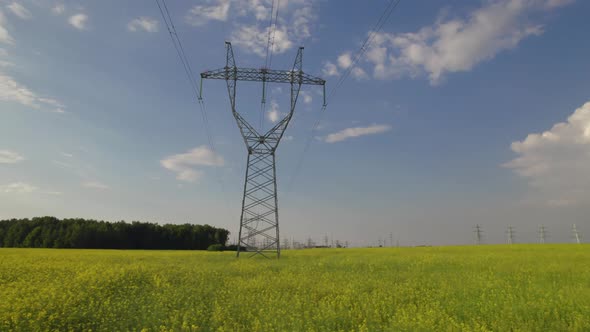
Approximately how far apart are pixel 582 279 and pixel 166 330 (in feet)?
60.3

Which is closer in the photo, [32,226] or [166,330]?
[166,330]

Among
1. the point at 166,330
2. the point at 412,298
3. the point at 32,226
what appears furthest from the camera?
the point at 32,226

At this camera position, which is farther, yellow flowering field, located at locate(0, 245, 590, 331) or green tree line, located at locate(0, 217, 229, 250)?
green tree line, located at locate(0, 217, 229, 250)

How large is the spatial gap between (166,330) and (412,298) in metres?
8.49

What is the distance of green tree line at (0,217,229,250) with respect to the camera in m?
Answer: 91.4

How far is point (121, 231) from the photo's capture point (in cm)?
10231

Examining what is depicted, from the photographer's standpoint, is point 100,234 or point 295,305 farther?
point 100,234

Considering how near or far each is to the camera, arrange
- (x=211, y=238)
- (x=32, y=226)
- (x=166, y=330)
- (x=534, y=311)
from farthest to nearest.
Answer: (x=211, y=238), (x=32, y=226), (x=534, y=311), (x=166, y=330)

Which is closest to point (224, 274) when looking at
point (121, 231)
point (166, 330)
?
point (166, 330)

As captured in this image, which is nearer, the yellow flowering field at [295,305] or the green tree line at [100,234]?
the yellow flowering field at [295,305]

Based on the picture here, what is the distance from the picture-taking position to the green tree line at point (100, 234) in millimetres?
91438

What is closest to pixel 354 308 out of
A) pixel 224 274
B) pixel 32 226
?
pixel 224 274

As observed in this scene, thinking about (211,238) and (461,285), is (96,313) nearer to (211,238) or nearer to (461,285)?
(461,285)

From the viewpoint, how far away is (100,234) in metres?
94.0
